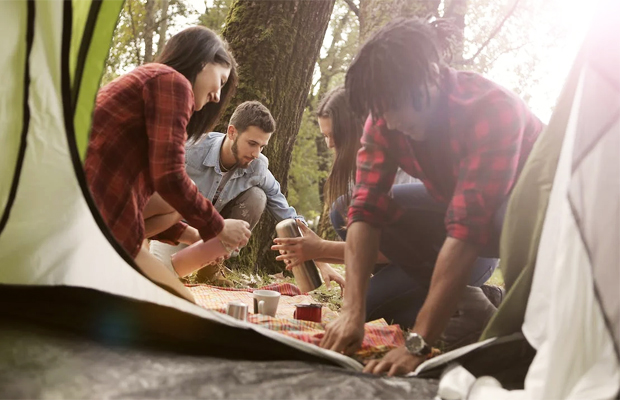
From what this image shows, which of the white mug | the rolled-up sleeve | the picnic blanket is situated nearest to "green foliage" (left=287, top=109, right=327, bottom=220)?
the picnic blanket

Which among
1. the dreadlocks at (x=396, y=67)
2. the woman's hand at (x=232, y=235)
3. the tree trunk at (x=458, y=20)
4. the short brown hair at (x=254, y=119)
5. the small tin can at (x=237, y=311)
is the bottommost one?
the small tin can at (x=237, y=311)

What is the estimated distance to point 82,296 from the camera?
1.32 m

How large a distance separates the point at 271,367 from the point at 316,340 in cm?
20

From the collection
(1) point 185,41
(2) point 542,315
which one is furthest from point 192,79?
(2) point 542,315

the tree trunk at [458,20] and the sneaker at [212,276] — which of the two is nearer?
the tree trunk at [458,20]

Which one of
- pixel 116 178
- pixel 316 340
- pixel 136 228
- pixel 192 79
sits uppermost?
pixel 192 79

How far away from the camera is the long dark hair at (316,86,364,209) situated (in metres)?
1.58

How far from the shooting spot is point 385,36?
1232 mm

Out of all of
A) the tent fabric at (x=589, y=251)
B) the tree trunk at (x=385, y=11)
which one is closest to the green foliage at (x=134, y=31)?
the tree trunk at (x=385, y=11)

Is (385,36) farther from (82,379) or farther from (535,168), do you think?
(82,379)

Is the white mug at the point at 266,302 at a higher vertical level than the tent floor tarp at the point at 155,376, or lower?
lower

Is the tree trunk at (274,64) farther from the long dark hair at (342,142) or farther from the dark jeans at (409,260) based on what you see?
the dark jeans at (409,260)

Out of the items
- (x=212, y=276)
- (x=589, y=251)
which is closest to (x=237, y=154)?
(x=212, y=276)

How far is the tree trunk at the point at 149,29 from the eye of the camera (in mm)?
4043
